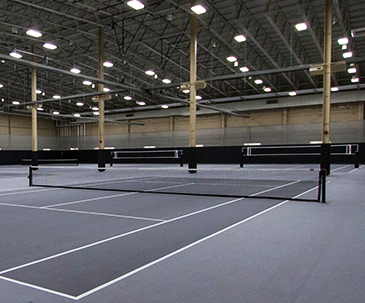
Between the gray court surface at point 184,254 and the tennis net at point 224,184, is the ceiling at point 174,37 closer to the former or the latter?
the tennis net at point 224,184

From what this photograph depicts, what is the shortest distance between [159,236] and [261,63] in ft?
85.7

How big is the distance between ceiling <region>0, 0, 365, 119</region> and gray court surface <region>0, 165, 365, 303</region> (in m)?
12.8

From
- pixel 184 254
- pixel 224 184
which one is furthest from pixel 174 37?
pixel 184 254

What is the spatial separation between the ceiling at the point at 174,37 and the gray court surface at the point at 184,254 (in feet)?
42.1

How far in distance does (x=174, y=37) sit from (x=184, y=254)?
72.6ft

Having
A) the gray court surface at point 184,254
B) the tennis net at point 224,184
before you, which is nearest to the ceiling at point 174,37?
the tennis net at point 224,184

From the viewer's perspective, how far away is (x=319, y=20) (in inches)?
805

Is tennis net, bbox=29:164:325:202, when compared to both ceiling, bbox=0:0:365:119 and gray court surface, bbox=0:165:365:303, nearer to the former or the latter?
gray court surface, bbox=0:165:365:303

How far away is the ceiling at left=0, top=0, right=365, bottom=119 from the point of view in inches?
725

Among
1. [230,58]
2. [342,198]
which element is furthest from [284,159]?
[342,198]

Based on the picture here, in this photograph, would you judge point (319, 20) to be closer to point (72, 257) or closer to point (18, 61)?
point (18, 61)

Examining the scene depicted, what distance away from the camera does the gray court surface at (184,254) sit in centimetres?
258

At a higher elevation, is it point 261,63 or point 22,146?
point 261,63

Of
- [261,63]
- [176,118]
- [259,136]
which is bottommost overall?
[259,136]
